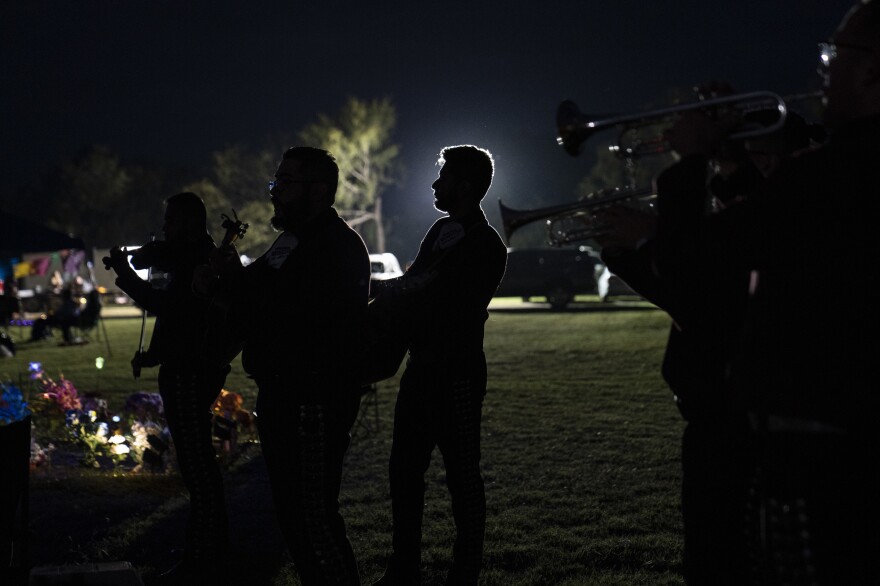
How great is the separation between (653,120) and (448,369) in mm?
1641

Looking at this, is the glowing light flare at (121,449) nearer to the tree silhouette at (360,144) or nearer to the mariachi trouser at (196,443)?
the mariachi trouser at (196,443)

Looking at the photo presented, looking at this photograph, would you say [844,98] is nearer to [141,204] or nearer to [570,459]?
[570,459]

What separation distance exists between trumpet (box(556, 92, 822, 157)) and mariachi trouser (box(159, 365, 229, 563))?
2467 millimetres

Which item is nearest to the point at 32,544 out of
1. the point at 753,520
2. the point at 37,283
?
the point at 753,520

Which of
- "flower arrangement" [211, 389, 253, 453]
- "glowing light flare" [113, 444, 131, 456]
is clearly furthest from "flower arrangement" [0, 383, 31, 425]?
"flower arrangement" [211, 389, 253, 453]

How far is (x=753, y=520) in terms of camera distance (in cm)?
219

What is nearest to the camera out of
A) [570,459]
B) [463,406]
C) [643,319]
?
[463,406]

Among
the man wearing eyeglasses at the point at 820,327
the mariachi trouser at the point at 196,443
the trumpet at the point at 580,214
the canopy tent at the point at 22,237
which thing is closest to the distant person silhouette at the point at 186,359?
the mariachi trouser at the point at 196,443

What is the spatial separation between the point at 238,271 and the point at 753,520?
2049 mm

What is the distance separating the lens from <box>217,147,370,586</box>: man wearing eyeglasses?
10.7 ft

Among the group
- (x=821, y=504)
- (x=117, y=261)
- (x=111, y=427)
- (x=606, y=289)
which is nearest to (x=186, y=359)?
(x=117, y=261)

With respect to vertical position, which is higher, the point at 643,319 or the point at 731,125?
the point at 731,125

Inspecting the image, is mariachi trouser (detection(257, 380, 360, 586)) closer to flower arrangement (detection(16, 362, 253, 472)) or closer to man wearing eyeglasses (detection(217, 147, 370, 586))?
man wearing eyeglasses (detection(217, 147, 370, 586))

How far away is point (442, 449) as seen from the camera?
3826 millimetres
